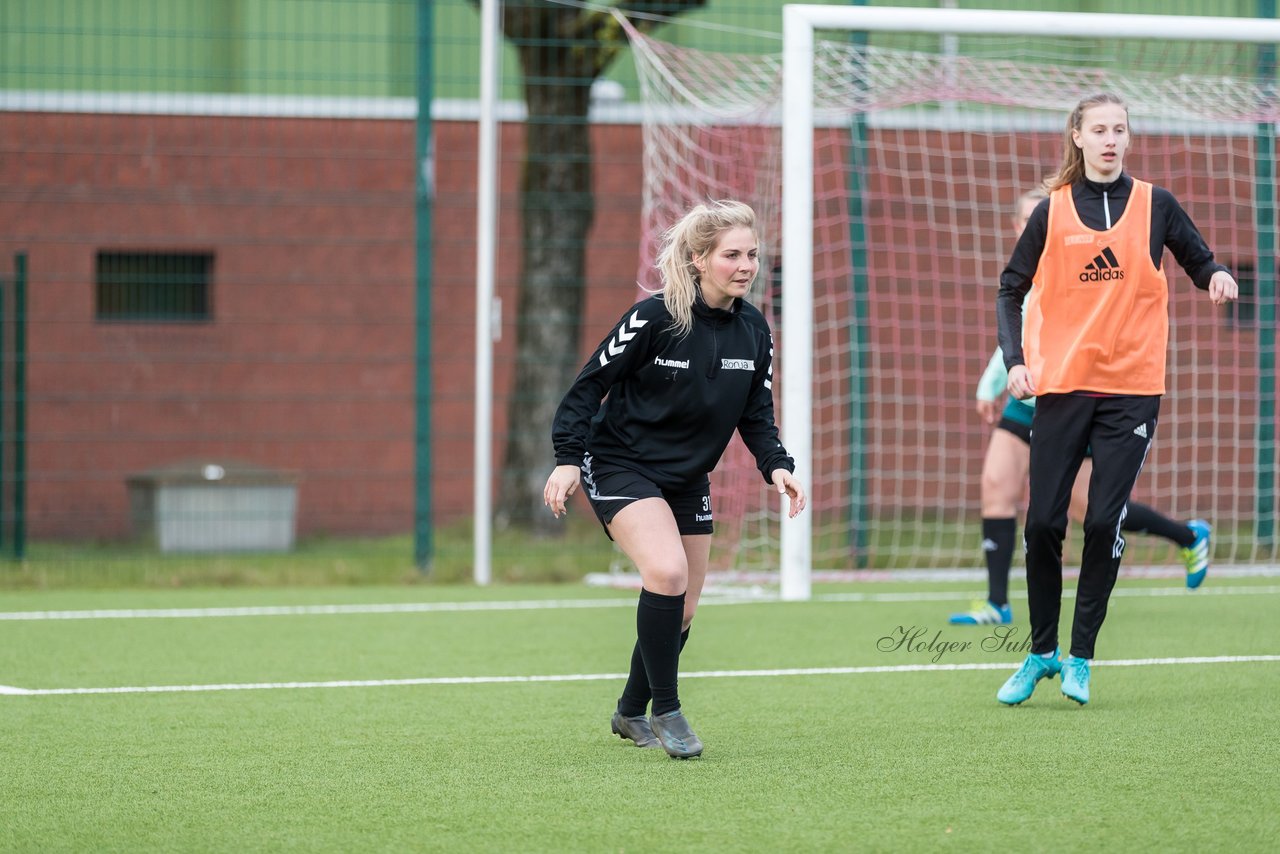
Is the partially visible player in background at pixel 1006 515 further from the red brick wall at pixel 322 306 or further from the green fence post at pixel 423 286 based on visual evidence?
the green fence post at pixel 423 286

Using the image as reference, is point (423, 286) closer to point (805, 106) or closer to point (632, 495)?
point (805, 106)

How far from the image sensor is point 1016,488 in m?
7.50

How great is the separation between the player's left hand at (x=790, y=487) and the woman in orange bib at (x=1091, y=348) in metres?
0.96

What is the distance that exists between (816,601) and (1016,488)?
148 cm

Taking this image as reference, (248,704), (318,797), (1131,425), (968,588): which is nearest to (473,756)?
(318,797)

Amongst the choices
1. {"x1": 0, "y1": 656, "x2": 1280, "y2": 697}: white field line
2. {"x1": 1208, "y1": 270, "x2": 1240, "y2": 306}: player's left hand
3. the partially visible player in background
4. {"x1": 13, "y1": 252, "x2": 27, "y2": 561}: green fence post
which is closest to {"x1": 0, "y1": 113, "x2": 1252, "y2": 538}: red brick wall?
{"x1": 13, "y1": 252, "x2": 27, "y2": 561}: green fence post

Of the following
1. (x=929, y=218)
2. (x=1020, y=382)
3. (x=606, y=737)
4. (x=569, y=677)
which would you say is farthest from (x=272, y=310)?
(x=1020, y=382)

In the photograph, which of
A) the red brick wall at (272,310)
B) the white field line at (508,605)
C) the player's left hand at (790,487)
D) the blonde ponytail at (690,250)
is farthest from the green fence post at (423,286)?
the player's left hand at (790,487)

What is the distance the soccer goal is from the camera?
28.2 ft

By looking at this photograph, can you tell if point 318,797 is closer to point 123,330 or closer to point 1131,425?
point 1131,425

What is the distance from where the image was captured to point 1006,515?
24.6ft

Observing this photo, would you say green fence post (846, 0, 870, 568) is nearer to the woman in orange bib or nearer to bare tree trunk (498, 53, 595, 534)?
bare tree trunk (498, 53, 595, 534)

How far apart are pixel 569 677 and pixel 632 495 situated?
1.79m

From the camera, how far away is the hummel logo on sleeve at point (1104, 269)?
5.21 metres
